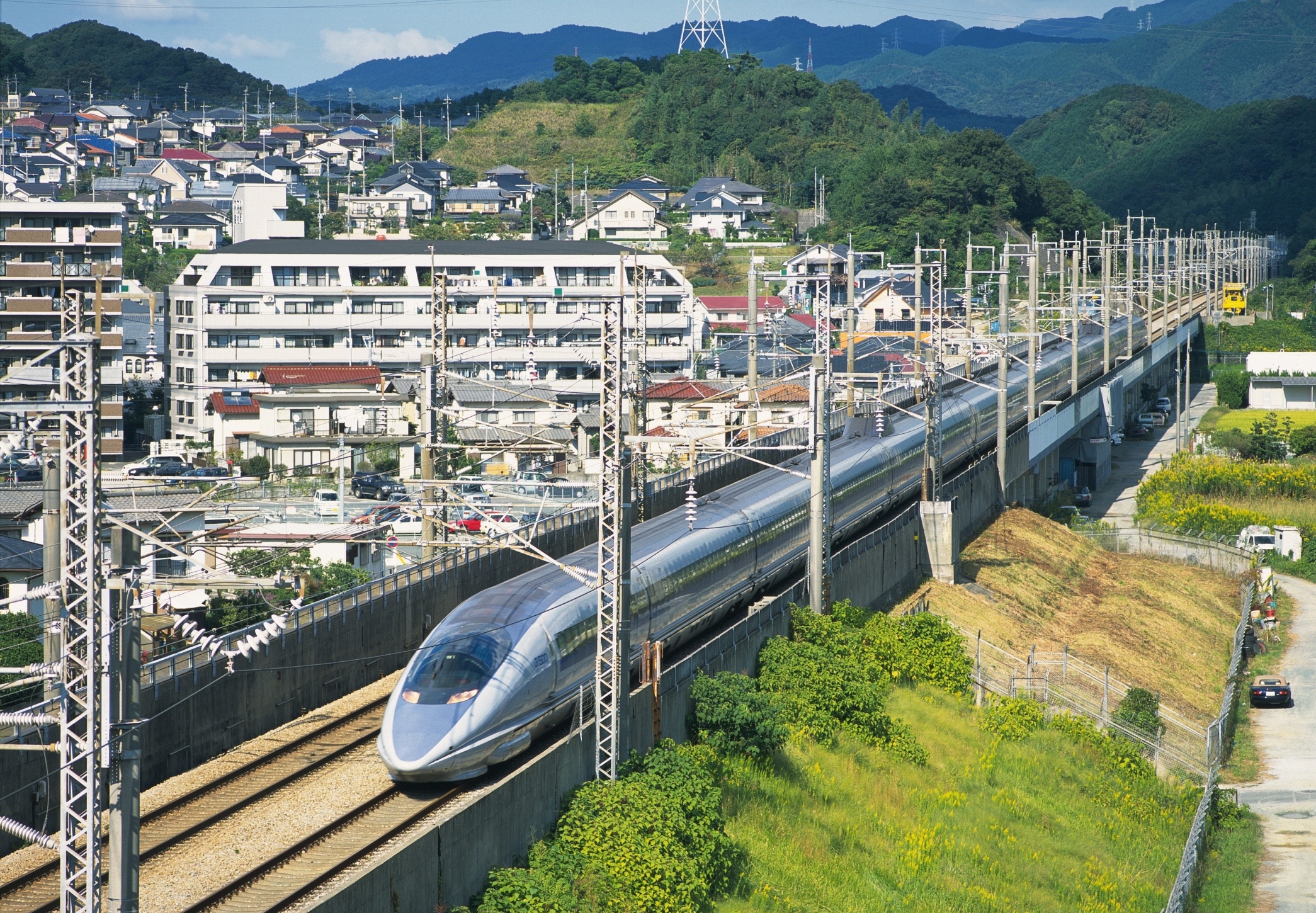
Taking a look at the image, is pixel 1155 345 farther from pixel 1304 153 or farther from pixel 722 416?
pixel 1304 153

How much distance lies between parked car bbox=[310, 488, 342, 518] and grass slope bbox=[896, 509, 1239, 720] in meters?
16.8

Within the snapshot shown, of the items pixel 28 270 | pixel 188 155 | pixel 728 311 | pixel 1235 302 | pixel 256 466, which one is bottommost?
pixel 256 466

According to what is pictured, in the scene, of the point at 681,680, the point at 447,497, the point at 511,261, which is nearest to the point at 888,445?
the point at 447,497

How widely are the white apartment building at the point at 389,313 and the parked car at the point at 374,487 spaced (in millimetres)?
15529

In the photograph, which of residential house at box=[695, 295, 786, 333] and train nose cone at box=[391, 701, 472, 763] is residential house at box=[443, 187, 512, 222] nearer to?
residential house at box=[695, 295, 786, 333]

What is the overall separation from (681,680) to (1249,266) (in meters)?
150

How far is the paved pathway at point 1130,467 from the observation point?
68.8 meters

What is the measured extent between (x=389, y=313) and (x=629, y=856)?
5813cm

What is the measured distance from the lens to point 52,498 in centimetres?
2197

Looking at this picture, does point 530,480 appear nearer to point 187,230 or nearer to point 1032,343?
point 1032,343

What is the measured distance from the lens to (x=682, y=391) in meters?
70.4

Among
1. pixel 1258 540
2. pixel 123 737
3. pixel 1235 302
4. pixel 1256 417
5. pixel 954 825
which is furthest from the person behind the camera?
pixel 1235 302

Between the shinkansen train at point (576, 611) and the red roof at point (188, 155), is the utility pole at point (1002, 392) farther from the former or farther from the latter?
the red roof at point (188, 155)

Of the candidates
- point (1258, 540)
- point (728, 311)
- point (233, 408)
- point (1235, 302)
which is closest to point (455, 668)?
point (1258, 540)
